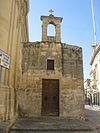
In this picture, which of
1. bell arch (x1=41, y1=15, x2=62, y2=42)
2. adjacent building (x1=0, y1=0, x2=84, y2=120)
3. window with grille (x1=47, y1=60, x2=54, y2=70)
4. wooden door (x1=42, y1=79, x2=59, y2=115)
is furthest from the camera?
bell arch (x1=41, y1=15, x2=62, y2=42)

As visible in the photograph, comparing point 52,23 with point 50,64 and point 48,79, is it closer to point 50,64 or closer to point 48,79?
point 50,64

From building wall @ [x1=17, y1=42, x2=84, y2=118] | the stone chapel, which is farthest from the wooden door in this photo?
building wall @ [x1=17, y1=42, x2=84, y2=118]

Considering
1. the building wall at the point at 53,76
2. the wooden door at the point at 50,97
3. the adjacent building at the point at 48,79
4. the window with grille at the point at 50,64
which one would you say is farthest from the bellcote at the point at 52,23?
the wooden door at the point at 50,97

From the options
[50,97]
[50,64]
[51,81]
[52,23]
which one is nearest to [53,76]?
[51,81]

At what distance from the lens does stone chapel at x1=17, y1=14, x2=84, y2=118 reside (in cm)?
1288

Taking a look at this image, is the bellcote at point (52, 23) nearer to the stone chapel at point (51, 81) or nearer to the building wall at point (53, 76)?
the stone chapel at point (51, 81)

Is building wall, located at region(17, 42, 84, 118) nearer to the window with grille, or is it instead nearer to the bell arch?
the window with grille

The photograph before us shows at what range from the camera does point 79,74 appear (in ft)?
44.8

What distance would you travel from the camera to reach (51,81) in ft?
44.0

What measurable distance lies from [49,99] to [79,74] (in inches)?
96.7

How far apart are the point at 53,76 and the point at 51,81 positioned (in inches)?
13.4

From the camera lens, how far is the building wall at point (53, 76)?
42.2 feet

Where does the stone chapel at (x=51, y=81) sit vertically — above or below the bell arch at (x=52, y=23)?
below

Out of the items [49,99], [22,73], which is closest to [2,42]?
[22,73]
